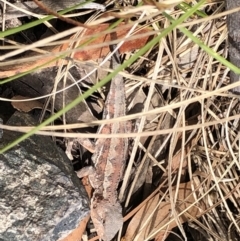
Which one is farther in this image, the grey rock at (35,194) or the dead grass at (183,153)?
the dead grass at (183,153)

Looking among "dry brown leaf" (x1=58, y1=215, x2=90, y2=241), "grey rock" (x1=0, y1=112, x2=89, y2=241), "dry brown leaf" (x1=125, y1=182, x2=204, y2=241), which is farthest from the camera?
"dry brown leaf" (x1=125, y1=182, x2=204, y2=241)

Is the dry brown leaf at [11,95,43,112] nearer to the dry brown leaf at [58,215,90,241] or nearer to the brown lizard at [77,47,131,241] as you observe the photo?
the brown lizard at [77,47,131,241]

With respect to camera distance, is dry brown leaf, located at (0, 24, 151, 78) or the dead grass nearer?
dry brown leaf, located at (0, 24, 151, 78)

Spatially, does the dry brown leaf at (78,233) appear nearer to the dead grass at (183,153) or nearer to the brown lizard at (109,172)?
the brown lizard at (109,172)

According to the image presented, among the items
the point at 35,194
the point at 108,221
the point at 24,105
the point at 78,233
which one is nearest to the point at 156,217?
the point at 108,221

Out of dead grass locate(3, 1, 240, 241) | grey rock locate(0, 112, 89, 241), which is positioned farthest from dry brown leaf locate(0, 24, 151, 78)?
grey rock locate(0, 112, 89, 241)

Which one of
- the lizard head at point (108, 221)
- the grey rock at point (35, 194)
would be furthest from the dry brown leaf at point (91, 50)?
the lizard head at point (108, 221)

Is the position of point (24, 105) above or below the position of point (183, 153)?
above

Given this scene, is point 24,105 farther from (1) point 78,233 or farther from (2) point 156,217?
(2) point 156,217
